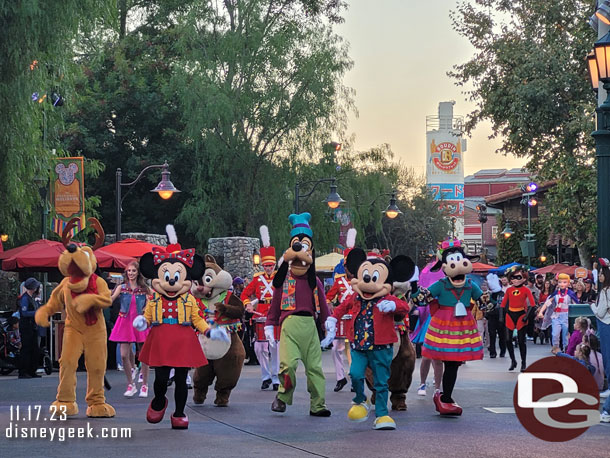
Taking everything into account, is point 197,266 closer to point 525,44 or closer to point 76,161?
point 76,161

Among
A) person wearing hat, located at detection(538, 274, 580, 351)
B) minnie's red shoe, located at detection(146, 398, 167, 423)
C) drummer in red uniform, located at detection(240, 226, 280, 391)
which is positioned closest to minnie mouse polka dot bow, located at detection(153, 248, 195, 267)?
minnie's red shoe, located at detection(146, 398, 167, 423)

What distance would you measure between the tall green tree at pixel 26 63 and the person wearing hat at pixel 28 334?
1657 mm

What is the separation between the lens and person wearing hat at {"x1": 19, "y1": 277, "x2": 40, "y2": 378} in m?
19.8

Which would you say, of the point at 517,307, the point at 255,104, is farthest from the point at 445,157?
the point at 517,307

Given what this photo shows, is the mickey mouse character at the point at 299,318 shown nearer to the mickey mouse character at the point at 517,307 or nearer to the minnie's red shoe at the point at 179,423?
the minnie's red shoe at the point at 179,423

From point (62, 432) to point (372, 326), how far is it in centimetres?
322

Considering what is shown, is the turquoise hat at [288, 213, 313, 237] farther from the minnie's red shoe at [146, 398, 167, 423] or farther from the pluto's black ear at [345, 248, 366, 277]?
the minnie's red shoe at [146, 398, 167, 423]

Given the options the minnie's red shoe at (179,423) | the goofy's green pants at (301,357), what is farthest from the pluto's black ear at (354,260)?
the minnie's red shoe at (179,423)

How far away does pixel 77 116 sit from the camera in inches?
1703

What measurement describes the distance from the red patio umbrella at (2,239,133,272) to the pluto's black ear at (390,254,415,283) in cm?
1008

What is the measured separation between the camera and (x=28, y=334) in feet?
65.4

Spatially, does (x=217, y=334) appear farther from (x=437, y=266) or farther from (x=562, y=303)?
(x=562, y=303)

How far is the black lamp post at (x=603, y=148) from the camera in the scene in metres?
12.6

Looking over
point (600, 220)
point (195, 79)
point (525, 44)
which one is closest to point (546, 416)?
point (600, 220)
